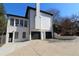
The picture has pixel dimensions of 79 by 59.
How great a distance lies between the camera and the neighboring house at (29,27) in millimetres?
9680

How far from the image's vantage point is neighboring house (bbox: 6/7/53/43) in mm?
9680

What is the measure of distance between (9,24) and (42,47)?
4265 mm

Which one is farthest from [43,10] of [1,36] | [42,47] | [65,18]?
[1,36]

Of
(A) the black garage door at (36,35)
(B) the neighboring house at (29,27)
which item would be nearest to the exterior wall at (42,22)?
(B) the neighboring house at (29,27)

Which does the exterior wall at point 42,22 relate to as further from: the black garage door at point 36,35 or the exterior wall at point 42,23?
the black garage door at point 36,35

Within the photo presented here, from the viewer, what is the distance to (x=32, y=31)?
10484 millimetres

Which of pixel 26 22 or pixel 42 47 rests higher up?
pixel 26 22

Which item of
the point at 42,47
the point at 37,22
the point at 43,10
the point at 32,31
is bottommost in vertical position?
the point at 42,47

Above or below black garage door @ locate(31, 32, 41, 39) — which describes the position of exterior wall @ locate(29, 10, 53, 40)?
above

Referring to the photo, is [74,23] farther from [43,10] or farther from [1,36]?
[1,36]

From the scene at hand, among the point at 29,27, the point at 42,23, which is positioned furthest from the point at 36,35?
the point at 29,27

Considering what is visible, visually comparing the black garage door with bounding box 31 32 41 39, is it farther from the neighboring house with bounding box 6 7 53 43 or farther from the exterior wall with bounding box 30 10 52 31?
the exterior wall with bounding box 30 10 52 31

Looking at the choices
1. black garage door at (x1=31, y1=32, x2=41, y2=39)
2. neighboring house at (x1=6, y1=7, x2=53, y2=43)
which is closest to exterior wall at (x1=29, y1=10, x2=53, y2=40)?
neighboring house at (x1=6, y1=7, x2=53, y2=43)

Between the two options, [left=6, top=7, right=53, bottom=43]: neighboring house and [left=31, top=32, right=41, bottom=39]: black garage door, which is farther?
[left=6, top=7, right=53, bottom=43]: neighboring house
